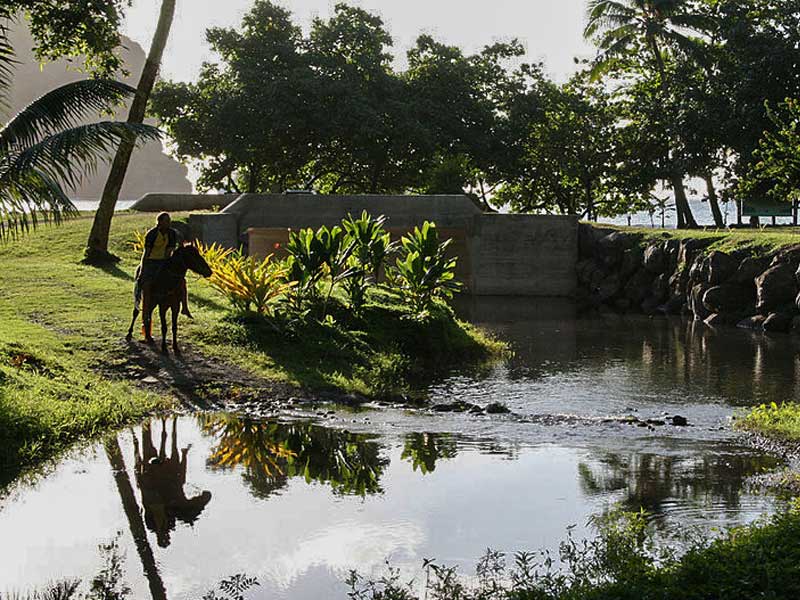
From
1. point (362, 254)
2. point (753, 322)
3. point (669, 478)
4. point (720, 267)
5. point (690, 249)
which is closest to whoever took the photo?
point (669, 478)

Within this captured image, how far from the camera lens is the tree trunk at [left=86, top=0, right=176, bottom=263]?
25.9 m

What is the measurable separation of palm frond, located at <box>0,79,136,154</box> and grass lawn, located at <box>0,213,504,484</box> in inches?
109

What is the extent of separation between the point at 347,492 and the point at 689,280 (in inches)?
1051

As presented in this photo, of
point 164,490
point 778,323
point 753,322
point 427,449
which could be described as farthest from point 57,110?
point 753,322

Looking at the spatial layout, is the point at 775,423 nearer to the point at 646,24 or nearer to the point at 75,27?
the point at 75,27

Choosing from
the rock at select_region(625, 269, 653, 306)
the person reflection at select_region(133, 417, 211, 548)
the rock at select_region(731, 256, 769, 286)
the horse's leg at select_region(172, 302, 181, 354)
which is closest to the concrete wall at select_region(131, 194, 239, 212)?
the rock at select_region(625, 269, 653, 306)

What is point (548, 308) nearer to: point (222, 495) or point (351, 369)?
point (351, 369)

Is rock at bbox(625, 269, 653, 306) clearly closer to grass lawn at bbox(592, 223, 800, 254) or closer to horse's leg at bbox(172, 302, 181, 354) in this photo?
grass lawn at bbox(592, 223, 800, 254)

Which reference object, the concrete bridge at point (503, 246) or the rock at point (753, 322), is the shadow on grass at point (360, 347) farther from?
the concrete bridge at point (503, 246)

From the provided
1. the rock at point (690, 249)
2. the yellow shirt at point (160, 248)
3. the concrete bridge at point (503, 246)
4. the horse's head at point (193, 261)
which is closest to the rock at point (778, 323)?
the rock at point (690, 249)

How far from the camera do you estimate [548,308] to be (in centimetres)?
3553

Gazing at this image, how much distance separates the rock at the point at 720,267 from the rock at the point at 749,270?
1.00ft

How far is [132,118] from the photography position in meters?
25.8

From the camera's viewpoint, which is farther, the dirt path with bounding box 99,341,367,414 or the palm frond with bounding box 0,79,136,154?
the dirt path with bounding box 99,341,367,414
